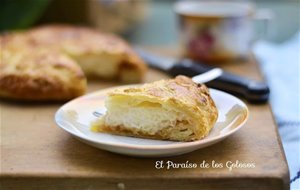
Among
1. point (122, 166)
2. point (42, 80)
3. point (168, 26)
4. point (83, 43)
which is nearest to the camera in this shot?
point (122, 166)

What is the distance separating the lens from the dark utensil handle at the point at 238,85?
41.7 inches

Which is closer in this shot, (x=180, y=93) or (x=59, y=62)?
(x=180, y=93)

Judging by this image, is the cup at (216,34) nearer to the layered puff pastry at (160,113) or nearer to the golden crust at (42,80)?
the golden crust at (42,80)

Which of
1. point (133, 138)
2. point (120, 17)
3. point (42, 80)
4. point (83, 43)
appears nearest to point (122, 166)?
point (133, 138)

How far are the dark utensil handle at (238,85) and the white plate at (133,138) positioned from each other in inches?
4.1

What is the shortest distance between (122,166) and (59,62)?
1.33 feet

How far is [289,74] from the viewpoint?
1.34 metres

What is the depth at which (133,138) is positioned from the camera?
2.75 feet

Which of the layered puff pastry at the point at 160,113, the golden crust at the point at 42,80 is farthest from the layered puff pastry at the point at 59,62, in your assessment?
the layered puff pastry at the point at 160,113

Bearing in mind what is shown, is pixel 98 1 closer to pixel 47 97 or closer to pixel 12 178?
pixel 47 97

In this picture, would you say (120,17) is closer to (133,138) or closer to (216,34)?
(216,34)

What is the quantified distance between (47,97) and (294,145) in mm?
480

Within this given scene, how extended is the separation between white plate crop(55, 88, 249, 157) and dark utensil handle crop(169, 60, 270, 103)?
11cm

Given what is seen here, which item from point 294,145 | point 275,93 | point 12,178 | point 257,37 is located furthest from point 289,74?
point 12,178
